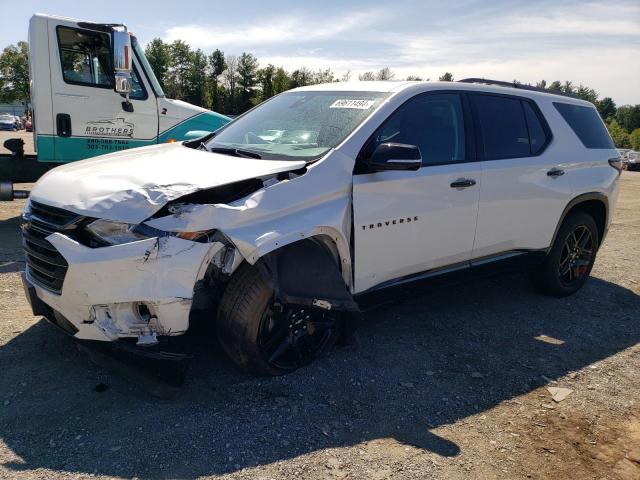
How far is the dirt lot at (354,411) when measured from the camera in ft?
8.86

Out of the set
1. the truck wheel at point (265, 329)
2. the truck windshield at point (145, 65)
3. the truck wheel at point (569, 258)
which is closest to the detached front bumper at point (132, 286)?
the truck wheel at point (265, 329)

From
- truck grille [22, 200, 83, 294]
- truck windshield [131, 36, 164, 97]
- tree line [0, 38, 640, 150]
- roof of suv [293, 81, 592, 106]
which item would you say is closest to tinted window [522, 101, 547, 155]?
roof of suv [293, 81, 592, 106]

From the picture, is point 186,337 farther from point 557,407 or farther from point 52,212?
point 557,407

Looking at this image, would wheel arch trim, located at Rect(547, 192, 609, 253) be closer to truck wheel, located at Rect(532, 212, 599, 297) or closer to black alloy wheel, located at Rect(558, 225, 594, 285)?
truck wheel, located at Rect(532, 212, 599, 297)

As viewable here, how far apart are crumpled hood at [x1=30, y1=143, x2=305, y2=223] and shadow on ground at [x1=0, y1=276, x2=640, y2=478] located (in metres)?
1.07

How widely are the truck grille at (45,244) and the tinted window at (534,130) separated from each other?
3.83 metres

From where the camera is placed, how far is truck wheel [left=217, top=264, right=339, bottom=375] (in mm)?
3139

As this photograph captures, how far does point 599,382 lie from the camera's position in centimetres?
378

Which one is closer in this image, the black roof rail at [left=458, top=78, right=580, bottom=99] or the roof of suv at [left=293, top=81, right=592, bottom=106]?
the roof of suv at [left=293, top=81, right=592, bottom=106]

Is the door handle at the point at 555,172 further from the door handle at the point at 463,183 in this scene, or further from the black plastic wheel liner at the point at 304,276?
the black plastic wheel liner at the point at 304,276

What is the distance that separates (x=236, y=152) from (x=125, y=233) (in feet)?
3.76

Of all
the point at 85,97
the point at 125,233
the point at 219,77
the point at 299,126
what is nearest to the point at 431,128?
the point at 299,126

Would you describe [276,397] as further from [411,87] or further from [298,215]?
[411,87]

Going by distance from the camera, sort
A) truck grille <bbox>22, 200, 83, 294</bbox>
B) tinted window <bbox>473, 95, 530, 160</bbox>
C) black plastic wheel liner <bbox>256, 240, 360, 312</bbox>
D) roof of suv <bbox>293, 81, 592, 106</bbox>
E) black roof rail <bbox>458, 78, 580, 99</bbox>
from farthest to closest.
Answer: black roof rail <bbox>458, 78, 580, 99</bbox>, tinted window <bbox>473, 95, 530, 160</bbox>, roof of suv <bbox>293, 81, 592, 106</bbox>, black plastic wheel liner <bbox>256, 240, 360, 312</bbox>, truck grille <bbox>22, 200, 83, 294</bbox>
